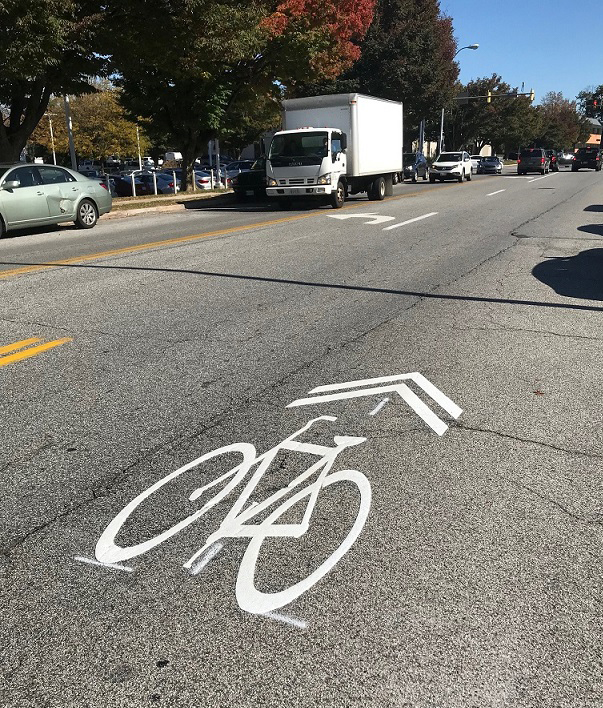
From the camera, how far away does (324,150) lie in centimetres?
1970

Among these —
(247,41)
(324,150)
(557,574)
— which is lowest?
(557,574)

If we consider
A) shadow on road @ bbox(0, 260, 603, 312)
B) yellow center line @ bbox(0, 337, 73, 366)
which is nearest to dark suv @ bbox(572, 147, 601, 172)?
shadow on road @ bbox(0, 260, 603, 312)

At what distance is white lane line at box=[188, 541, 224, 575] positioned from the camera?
8.98 ft

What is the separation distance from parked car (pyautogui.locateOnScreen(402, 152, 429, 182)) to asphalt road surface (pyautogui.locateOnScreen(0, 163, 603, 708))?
38.7 metres

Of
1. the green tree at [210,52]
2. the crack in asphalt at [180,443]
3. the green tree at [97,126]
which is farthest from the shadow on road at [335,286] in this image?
the green tree at [97,126]

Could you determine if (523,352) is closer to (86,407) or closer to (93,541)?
(86,407)

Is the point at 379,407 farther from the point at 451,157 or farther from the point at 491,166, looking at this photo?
the point at 491,166

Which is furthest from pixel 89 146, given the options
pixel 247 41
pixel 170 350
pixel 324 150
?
pixel 170 350

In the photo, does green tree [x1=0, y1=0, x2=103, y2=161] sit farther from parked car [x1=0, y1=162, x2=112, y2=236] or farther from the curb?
the curb

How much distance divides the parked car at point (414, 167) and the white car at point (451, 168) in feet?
7.82

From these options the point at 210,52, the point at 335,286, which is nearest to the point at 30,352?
the point at 335,286

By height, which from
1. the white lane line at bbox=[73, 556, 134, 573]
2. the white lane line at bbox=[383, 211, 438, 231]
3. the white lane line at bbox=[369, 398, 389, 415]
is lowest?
the white lane line at bbox=[73, 556, 134, 573]

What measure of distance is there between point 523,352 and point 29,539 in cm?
427

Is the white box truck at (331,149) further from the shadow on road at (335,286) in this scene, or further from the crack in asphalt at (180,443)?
the crack in asphalt at (180,443)
